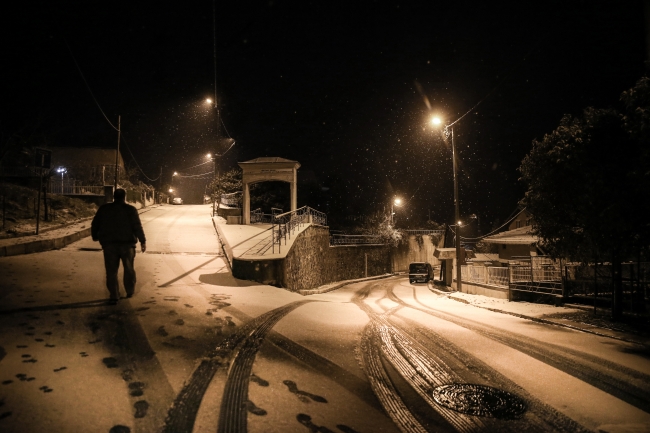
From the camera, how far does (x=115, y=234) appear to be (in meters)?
6.41

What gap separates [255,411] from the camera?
3.44m

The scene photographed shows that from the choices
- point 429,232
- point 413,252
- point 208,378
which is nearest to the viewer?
point 208,378

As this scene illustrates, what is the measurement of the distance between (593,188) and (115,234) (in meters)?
9.54

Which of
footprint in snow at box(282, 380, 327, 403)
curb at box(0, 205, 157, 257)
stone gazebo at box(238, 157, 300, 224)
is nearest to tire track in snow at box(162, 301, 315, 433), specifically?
footprint in snow at box(282, 380, 327, 403)

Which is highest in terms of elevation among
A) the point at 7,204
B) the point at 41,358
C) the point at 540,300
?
the point at 7,204

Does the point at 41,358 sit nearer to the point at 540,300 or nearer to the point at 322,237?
the point at 540,300

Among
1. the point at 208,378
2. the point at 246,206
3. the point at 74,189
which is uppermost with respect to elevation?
the point at 74,189

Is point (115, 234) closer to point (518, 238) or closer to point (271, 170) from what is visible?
point (271, 170)

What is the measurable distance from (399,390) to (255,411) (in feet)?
5.15

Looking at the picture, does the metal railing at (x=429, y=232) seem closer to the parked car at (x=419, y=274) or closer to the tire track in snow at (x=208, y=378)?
the parked car at (x=419, y=274)

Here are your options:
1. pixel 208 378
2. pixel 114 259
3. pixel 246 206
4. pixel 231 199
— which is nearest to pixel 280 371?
pixel 208 378

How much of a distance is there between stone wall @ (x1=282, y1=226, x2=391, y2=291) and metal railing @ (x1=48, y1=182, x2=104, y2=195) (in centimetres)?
1723

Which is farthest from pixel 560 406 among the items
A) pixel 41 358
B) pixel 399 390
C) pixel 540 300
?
pixel 540 300

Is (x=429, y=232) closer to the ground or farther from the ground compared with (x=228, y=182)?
closer to the ground
